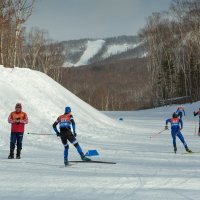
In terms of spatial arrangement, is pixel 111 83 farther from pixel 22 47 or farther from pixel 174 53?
pixel 22 47

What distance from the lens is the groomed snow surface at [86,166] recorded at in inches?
336

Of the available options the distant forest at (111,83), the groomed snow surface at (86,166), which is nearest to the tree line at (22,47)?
the groomed snow surface at (86,166)

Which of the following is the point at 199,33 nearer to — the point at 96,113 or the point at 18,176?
the point at 96,113

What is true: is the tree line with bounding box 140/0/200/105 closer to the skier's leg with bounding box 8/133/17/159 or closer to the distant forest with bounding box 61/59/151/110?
the skier's leg with bounding box 8/133/17/159

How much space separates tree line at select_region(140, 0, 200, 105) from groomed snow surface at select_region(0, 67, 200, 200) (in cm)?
3478

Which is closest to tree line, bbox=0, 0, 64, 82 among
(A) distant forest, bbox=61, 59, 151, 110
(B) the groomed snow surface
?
(B) the groomed snow surface

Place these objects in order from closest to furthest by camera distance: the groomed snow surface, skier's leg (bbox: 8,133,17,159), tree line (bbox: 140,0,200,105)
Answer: the groomed snow surface < skier's leg (bbox: 8,133,17,159) < tree line (bbox: 140,0,200,105)

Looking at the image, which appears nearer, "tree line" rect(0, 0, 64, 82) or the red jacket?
the red jacket

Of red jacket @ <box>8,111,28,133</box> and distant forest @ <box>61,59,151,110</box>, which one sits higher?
distant forest @ <box>61,59,151,110</box>

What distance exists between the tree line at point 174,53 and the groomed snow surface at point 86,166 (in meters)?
34.8

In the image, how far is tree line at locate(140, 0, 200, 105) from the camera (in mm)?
58653

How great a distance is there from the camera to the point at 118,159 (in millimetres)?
14445

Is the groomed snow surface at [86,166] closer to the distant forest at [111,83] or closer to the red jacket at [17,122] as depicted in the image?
the red jacket at [17,122]

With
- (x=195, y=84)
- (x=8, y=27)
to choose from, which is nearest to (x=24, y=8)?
(x=8, y=27)
